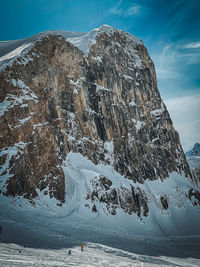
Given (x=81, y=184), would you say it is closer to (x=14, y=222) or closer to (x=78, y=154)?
(x=78, y=154)

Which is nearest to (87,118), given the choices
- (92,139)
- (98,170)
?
(92,139)

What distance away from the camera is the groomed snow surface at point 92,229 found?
13.7 m

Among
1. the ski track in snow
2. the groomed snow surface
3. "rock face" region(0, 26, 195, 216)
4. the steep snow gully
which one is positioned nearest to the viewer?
the ski track in snow

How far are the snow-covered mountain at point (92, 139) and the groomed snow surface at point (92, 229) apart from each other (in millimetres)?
291

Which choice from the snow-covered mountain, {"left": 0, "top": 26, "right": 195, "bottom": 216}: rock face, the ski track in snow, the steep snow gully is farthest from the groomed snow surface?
{"left": 0, "top": 26, "right": 195, "bottom": 216}: rock face

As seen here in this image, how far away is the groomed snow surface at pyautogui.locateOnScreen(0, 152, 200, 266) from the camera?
44.9ft

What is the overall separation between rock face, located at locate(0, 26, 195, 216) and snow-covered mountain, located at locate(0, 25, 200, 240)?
0.59 ft

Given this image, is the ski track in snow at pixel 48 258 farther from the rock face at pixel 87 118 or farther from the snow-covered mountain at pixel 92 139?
the rock face at pixel 87 118

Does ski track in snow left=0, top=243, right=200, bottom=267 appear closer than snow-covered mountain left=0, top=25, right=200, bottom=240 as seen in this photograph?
Yes

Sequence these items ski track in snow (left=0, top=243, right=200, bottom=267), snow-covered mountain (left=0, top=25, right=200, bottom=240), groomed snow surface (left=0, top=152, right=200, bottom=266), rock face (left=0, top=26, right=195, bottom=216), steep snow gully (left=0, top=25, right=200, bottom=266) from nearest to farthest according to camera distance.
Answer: ski track in snow (left=0, top=243, right=200, bottom=267) → groomed snow surface (left=0, top=152, right=200, bottom=266) → steep snow gully (left=0, top=25, right=200, bottom=266) → snow-covered mountain (left=0, top=25, right=200, bottom=240) → rock face (left=0, top=26, right=195, bottom=216)

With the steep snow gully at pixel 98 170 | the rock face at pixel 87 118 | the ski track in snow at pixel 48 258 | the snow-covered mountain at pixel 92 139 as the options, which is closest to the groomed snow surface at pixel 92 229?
the ski track in snow at pixel 48 258

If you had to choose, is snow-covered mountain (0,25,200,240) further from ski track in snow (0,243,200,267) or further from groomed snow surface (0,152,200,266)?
ski track in snow (0,243,200,267)

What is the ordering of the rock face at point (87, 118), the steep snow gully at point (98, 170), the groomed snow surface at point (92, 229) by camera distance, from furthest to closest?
the rock face at point (87, 118)
the steep snow gully at point (98, 170)
the groomed snow surface at point (92, 229)

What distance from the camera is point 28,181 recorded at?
2748cm
